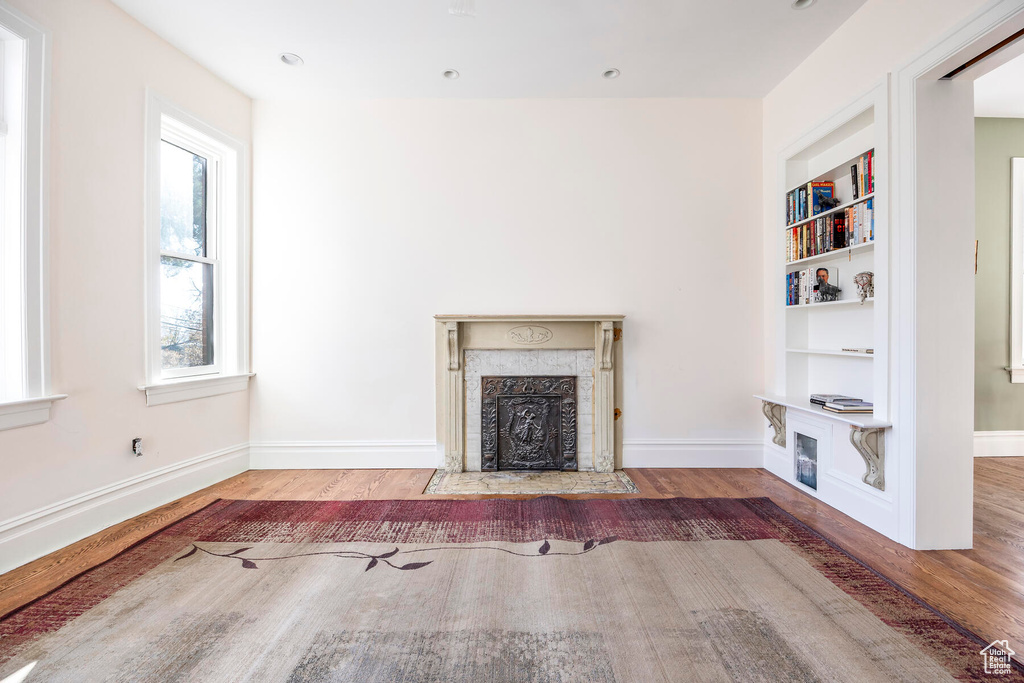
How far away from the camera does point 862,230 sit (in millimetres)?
2656

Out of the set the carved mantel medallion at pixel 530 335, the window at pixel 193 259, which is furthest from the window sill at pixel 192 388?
the carved mantel medallion at pixel 530 335

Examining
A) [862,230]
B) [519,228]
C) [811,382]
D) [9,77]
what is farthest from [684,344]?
[9,77]

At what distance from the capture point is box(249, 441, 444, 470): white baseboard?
3658mm

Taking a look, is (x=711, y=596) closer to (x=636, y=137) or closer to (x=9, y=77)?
(x=636, y=137)

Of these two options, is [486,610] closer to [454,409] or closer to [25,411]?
[454,409]

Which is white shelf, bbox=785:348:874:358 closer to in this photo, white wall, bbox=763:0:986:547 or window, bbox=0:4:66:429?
white wall, bbox=763:0:986:547

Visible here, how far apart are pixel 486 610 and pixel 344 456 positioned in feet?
7.48

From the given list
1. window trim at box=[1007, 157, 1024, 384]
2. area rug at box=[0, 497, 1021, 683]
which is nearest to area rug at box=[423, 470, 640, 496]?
area rug at box=[0, 497, 1021, 683]

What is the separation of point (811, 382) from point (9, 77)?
4943mm

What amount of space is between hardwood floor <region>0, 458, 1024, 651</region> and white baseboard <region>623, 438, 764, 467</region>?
3.3 inches

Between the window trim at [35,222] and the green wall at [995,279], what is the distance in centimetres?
640

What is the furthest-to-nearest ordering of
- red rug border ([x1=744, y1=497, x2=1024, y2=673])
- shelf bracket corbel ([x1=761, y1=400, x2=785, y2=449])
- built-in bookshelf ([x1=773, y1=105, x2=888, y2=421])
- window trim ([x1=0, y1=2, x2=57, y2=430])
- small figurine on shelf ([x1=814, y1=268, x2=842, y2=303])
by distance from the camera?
shelf bracket corbel ([x1=761, y1=400, x2=785, y2=449]) → small figurine on shelf ([x1=814, y1=268, x2=842, y2=303]) → built-in bookshelf ([x1=773, y1=105, x2=888, y2=421]) → window trim ([x1=0, y1=2, x2=57, y2=430]) → red rug border ([x1=744, y1=497, x2=1024, y2=673])

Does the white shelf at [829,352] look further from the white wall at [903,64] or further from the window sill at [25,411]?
the window sill at [25,411]

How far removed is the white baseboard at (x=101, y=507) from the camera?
82.8 inches
